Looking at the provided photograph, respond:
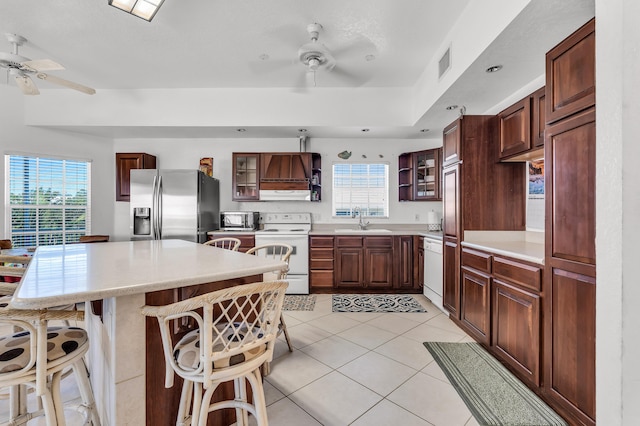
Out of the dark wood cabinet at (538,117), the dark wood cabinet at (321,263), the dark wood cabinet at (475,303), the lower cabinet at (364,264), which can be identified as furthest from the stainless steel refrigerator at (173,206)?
the dark wood cabinet at (538,117)

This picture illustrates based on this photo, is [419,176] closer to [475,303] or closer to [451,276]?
[451,276]

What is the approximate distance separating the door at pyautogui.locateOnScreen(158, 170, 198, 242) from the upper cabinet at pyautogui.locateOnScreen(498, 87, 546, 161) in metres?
3.72

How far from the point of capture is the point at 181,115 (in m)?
4.06

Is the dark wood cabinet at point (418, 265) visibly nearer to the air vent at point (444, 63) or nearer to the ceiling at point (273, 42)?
the ceiling at point (273, 42)

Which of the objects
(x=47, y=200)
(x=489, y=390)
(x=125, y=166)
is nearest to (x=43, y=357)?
(x=489, y=390)

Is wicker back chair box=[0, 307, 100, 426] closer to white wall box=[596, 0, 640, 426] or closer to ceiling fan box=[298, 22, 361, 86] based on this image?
white wall box=[596, 0, 640, 426]

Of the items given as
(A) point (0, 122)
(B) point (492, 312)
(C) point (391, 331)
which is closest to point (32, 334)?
(C) point (391, 331)

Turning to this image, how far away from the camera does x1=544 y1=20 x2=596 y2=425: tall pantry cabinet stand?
1.42 meters

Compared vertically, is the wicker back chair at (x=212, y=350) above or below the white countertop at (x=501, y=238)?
below

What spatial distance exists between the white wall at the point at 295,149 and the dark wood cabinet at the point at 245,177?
343mm

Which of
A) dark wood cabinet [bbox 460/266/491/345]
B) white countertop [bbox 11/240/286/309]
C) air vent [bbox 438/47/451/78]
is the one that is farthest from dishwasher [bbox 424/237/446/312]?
white countertop [bbox 11/240/286/309]

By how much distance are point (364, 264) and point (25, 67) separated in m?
4.28

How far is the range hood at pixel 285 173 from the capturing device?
4.46m

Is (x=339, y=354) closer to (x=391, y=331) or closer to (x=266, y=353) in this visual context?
(x=391, y=331)
